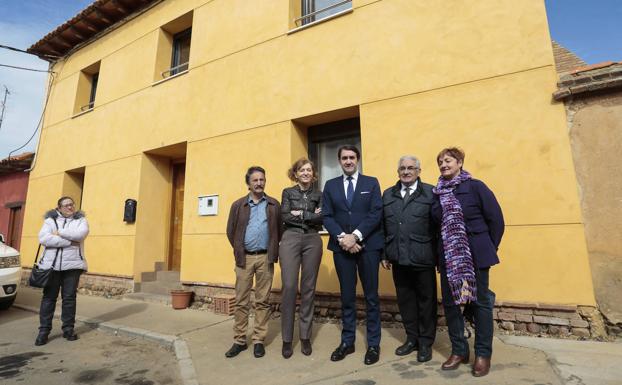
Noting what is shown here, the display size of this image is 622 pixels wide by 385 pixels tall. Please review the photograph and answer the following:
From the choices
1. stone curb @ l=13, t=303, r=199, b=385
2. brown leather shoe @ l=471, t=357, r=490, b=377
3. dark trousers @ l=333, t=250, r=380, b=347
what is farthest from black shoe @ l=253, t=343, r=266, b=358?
brown leather shoe @ l=471, t=357, r=490, b=377

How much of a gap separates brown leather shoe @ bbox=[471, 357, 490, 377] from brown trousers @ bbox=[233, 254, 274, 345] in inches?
78.4

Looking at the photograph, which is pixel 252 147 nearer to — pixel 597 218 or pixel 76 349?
pixel 76 349

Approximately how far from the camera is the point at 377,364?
10.2ft

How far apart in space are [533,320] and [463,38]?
3508 millimetres

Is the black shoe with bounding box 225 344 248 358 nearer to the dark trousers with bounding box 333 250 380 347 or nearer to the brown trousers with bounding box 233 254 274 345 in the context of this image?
the brown trousers with bounding box 233 254 274 345

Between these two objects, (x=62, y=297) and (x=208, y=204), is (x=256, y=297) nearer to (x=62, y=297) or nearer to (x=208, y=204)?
(x=62, y=297)

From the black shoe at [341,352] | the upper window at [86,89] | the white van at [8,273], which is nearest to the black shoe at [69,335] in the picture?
the white van at [8,273]

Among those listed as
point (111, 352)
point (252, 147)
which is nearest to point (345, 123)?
point (252, 147)

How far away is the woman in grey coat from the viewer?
3.48 metres

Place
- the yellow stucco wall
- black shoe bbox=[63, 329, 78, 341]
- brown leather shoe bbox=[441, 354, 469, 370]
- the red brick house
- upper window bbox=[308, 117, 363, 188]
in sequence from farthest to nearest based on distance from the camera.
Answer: the red brick house, upper window bbox=[308, 117, 363, 188], black shoe bbox=[63, 329, 78, 341], the yellow stucco wall, brown leather shoe bbox=[441, 354, 469, 370]

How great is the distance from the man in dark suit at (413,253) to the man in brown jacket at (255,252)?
1230mm

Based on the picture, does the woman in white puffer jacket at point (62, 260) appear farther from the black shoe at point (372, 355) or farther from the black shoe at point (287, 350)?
the black shoe at point (372, 355)

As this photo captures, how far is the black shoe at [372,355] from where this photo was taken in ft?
10.1

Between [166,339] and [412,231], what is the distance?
3234mm
